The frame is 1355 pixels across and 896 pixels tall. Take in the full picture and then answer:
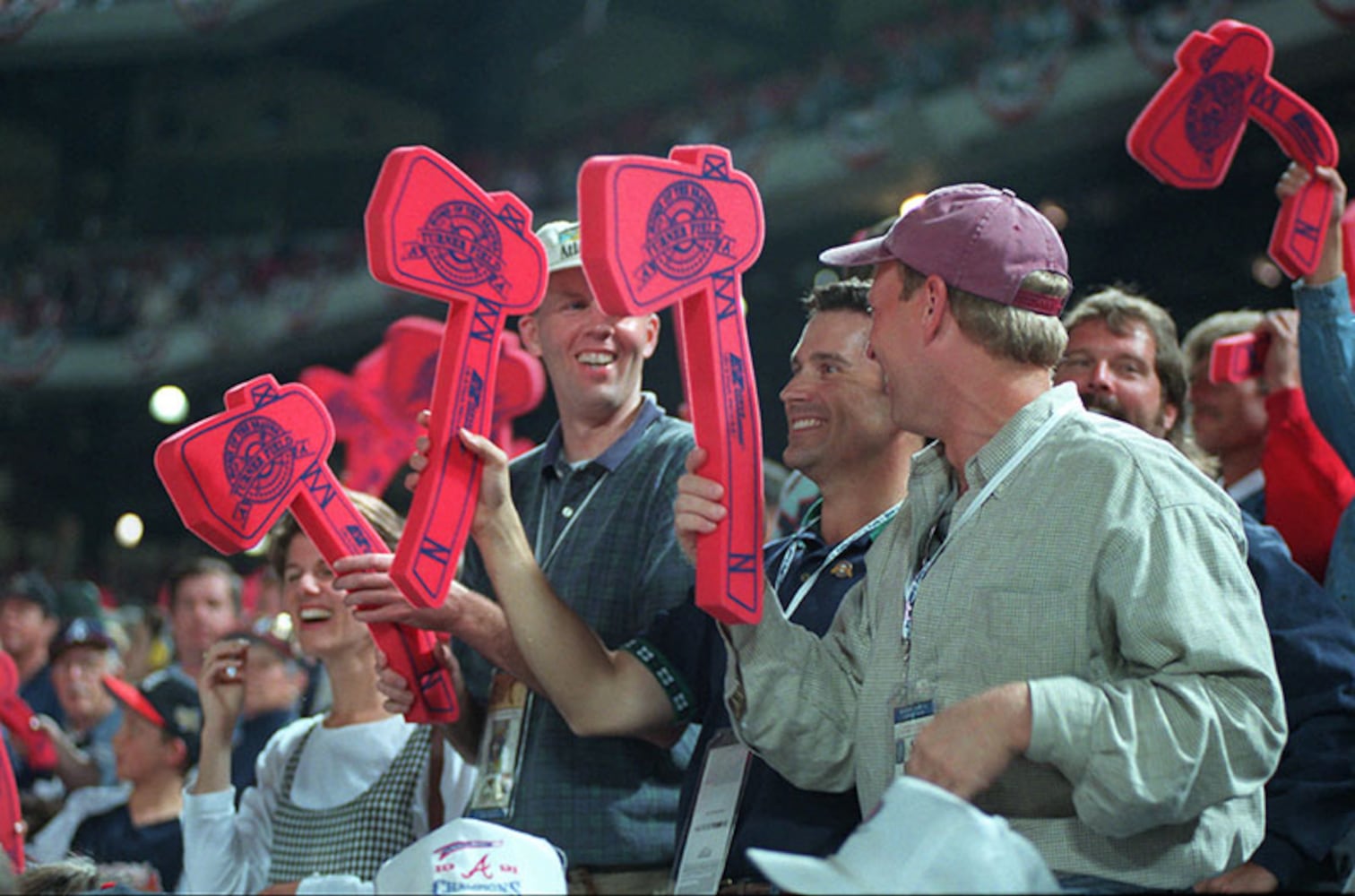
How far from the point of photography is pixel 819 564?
1.84 metres

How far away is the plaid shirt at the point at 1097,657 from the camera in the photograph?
1.24m

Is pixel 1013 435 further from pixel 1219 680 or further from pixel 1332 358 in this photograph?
pixel 1332 358

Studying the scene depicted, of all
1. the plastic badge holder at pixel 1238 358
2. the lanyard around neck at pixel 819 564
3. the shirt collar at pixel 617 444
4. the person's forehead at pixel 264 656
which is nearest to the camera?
the lanyard around neck at pixel 819 564

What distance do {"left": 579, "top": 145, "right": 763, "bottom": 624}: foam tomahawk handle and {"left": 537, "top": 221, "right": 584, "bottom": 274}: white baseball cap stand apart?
0.56 meters

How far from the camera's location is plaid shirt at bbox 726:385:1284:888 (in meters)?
1.24

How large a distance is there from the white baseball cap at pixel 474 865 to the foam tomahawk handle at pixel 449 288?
14.2 inches

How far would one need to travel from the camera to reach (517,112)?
15.3 m

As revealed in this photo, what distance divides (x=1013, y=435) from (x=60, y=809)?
312cm

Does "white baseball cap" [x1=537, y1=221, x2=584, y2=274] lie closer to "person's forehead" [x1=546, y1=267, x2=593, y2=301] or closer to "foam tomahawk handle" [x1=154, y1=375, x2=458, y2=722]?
"person's forehead" [x1=546, y1=267, x2=593, y2=301]

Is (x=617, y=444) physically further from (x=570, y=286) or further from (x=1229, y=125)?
(x=1229, y=125)

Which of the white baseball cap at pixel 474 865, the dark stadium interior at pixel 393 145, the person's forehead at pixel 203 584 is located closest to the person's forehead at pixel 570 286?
the white baseball cap at pixel 474 865

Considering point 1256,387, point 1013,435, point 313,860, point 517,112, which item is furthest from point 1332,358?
point 517,112

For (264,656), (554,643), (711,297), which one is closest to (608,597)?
(554,643)

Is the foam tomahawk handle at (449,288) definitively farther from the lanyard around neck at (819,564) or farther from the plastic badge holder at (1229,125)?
the plastic badge holder at (1229,125)
